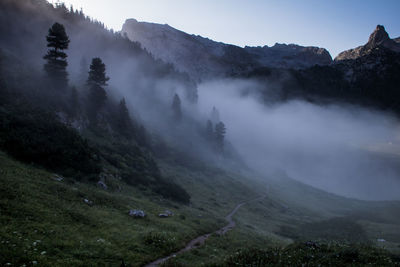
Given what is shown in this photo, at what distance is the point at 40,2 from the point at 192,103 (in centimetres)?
10520

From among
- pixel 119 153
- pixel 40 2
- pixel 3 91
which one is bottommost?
pixel 119 153

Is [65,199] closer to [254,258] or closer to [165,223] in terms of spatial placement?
[165,223]

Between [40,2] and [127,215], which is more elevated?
[40,2]

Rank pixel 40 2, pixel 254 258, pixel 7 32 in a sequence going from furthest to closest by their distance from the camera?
pixel 40 2 → pixel 7 32 → pixel 254 258

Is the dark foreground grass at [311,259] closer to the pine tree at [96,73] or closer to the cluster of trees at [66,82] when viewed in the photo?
the cluster of trees at [66,82]

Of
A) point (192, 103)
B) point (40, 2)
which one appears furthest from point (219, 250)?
point (192, 103)

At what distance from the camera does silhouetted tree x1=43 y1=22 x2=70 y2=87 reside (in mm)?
50406

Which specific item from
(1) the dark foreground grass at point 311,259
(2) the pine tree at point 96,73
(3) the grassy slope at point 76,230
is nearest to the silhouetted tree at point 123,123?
(2) the pine tree at point 96,73

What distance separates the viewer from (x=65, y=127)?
34.7 m

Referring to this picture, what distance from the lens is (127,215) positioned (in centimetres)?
2194

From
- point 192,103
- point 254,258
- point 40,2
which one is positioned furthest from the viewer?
point 192,103

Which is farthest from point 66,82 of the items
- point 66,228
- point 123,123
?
point 66,228

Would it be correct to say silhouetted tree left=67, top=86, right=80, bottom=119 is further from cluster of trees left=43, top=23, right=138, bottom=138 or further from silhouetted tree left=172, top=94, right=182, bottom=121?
silhouetted tree left=172, top=94, right=182, bottom=121

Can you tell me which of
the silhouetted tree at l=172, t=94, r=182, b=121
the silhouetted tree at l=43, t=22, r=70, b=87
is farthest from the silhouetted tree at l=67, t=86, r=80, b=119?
the silhouetted tree at l=172, t=94, r=182, b=121
